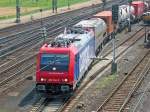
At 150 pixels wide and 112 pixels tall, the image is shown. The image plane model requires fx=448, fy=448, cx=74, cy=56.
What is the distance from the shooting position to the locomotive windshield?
2816 centimetres

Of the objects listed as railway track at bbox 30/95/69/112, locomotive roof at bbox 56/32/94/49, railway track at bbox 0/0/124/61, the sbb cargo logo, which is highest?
locomotive roof at bbox 56/32/94/49

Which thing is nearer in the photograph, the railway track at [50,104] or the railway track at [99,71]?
the railway track at [50,104]

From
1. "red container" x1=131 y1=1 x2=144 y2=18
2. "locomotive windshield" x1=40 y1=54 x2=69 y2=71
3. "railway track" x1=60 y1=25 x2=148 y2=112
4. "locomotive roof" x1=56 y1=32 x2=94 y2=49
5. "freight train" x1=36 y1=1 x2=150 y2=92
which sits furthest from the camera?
"red container" x1=131 y1=1 x2=144 y2=18

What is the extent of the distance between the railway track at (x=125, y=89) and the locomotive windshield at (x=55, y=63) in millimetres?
3475

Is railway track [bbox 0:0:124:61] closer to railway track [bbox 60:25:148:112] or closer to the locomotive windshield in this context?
railway track [bbox 60:25:148:112]

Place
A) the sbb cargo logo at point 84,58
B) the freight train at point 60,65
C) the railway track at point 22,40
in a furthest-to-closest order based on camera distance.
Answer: the railway track at point 22,40, the sbb cargo logo at point 84,58, the freight train at point 60,65

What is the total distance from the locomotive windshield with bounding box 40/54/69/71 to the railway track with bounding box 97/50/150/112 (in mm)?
3475

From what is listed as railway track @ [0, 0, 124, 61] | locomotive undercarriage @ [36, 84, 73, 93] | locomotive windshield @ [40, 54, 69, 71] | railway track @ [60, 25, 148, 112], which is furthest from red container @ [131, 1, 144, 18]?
locomotive undercarriage @ [36, 84, 73, 93]

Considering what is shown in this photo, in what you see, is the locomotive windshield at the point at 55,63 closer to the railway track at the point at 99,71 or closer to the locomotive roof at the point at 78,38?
the locomotive roof at the point at 78,38

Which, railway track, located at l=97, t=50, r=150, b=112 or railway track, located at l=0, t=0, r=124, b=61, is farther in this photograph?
railway track, located at l=0, t=0, r=124, b=61

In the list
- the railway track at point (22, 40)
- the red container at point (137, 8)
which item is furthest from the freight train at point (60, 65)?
the red container at point (137, 8)

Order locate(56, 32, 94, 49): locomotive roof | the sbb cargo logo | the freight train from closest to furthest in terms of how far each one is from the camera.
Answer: the freight train < locate(56, 32, 94, 49): locomotive roof < the sbb cargo logo

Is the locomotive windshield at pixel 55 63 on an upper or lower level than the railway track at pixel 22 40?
upper

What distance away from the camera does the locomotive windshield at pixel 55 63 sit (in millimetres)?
28156
